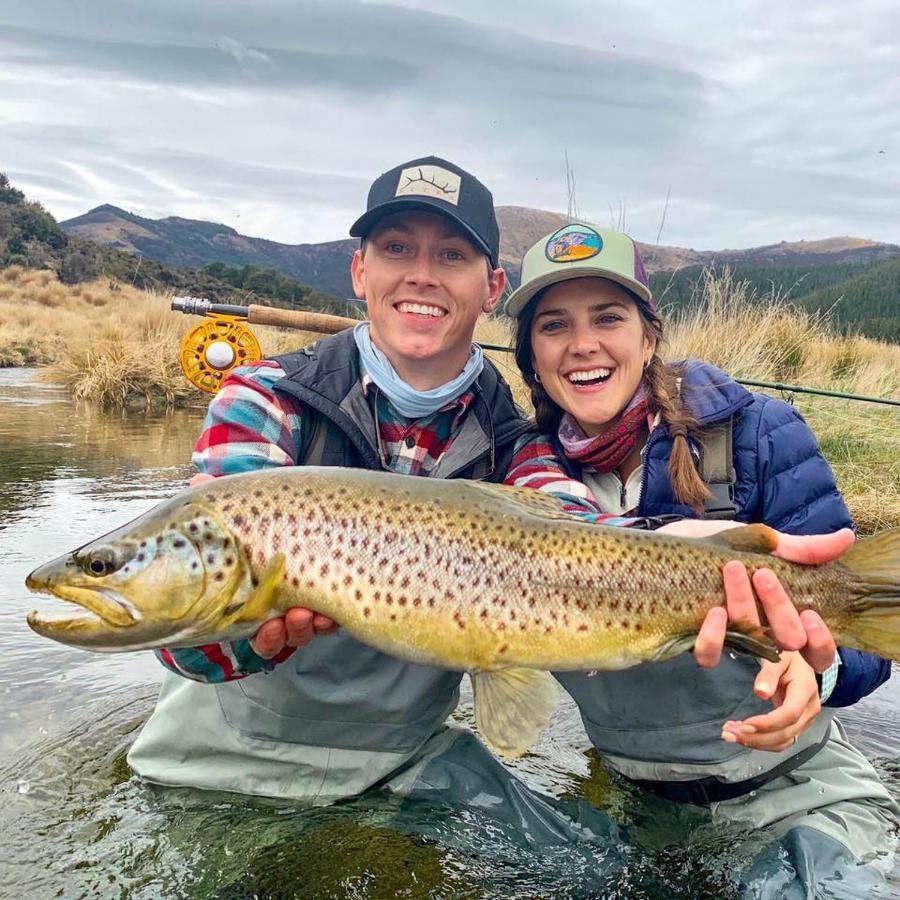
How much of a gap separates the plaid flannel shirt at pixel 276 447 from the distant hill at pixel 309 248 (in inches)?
3747

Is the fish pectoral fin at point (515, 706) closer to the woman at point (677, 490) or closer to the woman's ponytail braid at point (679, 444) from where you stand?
the woman at point (677, 490)

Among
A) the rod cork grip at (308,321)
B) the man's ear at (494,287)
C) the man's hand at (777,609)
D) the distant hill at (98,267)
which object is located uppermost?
the distant hill at (98,267)

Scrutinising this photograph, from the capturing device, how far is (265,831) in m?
2.69

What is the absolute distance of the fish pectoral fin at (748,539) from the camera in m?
2.40

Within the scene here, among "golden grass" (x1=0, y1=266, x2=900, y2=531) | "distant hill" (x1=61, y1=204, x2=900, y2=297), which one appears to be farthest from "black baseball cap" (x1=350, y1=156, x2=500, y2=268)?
"distant hill" (x1=61, y1=204, x2=900, y2=297)

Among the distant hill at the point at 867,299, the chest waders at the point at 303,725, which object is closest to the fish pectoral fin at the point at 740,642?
the chest waders at the point at 303,725

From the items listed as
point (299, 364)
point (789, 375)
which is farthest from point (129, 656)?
point (789, 375)

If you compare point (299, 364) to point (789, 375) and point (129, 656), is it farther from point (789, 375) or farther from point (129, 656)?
point (789, 375)

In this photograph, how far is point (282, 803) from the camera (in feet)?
9.60

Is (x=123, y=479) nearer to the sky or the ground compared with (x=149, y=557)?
nearer to the ground

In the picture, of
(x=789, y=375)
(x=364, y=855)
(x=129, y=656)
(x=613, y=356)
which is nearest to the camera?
(x=364, y=855)

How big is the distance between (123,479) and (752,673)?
625cm

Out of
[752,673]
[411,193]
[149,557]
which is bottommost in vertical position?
[752,673]

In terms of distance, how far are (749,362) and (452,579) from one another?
8.82m
